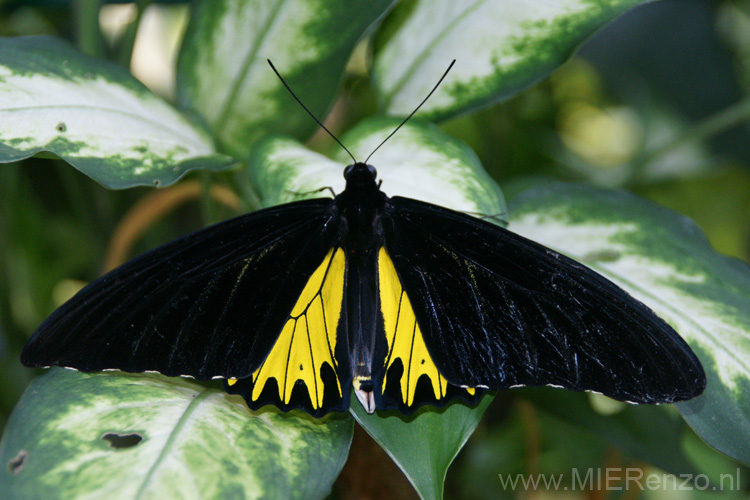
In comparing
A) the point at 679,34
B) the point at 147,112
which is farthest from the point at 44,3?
the point at 679,34

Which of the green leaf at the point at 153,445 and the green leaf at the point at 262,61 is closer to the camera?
the green leaf at the point at 153,445

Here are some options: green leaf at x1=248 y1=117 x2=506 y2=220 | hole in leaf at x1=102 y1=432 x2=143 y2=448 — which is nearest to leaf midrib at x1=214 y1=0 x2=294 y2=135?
green leaf at x1=248 y1=117 x2=506 y2=220

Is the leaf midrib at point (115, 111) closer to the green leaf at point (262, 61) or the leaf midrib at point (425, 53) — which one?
the green leaf at point (262, 61)

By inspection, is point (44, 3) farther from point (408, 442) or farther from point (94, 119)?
point (408, 442)

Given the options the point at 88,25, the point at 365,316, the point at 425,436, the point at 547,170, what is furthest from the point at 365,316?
the point at 547,170

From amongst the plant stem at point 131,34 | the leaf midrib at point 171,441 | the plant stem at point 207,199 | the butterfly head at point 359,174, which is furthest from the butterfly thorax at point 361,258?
the plant stem at point 131,34

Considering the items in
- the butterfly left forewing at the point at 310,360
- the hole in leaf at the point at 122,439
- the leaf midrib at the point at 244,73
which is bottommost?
the hole in leaf at the point at 122,439

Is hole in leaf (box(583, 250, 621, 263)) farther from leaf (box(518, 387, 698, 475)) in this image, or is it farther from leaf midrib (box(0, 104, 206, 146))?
leaf midrib (box(0, 104, 206, 146))
